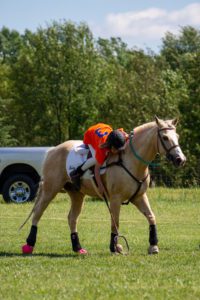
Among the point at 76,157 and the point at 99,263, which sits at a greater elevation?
the point at 76,157

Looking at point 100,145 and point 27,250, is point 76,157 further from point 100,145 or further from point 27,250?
point 27,250

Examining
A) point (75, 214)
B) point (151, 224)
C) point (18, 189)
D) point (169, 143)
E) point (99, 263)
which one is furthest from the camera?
point (18, 189)

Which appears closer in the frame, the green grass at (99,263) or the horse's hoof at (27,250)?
the green grass at (99,263)

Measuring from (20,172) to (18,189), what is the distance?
0.56 m

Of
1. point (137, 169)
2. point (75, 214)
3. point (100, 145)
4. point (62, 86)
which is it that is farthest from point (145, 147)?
point (62, 86)

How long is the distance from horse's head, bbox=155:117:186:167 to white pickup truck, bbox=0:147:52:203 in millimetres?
10923

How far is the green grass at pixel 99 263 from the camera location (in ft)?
26.9

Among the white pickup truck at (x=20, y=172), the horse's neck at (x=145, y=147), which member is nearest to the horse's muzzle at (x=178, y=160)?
the horse's neck at (x=145, y=147)

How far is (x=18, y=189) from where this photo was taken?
2192 cm

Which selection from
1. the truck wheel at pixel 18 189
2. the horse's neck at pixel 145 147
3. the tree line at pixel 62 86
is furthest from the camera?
the tree line at pixel 62 86

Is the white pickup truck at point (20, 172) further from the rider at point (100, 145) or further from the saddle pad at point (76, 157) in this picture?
the rider at point (100, 145)

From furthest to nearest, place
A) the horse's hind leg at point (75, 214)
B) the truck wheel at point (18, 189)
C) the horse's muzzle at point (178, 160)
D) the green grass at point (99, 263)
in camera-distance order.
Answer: the truck wheel at point (18, 189) < the horse's hind leg at point (75, 214) < the horse's muzzle at point (178, 160) < the green grass at point (99, 263)

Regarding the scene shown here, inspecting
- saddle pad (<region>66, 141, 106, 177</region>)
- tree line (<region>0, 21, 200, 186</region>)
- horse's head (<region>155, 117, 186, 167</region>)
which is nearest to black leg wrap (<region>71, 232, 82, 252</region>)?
saddle pad (<region>66, 141, 106, 177</region>)

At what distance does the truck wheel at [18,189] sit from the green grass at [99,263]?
147 inches
